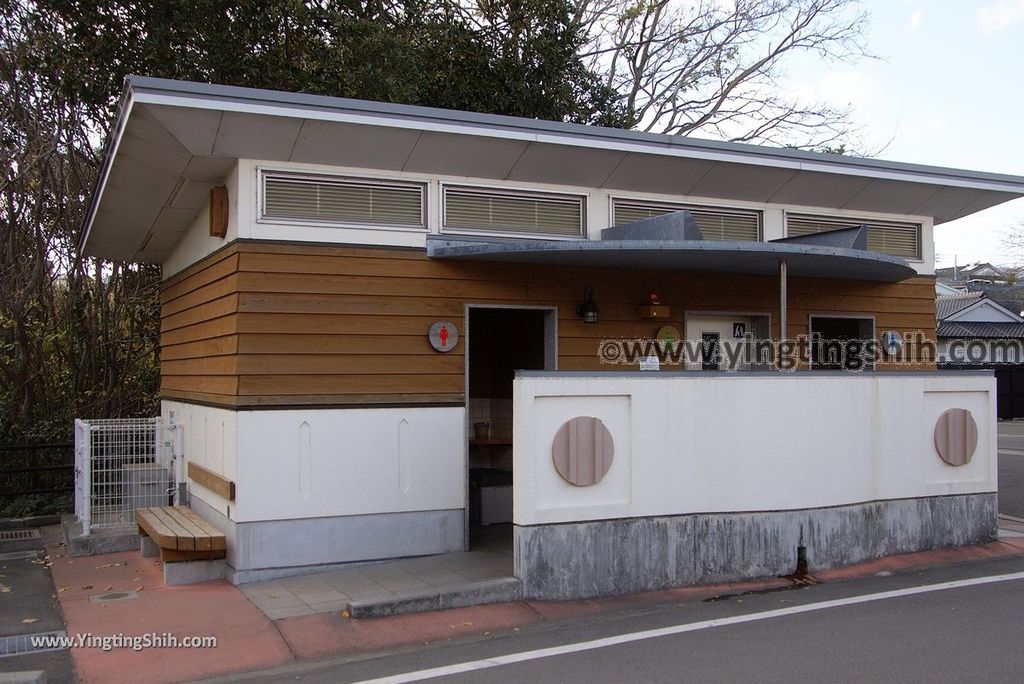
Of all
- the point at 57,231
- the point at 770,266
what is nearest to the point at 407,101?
the point at 57,231

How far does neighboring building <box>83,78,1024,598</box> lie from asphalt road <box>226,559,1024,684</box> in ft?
2.71

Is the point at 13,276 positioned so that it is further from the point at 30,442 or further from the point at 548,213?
the point at 548,213

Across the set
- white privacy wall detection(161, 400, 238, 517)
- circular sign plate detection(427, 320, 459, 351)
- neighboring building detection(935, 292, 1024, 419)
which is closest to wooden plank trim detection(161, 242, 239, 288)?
white privacy wall detection(161, 400, 238, 517)

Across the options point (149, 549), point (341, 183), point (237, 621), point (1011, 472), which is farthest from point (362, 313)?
Answer: point (1011, 472)

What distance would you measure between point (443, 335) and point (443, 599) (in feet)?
9.27

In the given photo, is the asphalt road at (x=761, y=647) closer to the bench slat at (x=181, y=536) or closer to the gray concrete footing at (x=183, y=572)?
the bench slat at (x=181, y=536)

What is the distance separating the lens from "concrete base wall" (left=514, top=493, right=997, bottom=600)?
7.57 metres

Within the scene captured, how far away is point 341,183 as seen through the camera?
348 inches

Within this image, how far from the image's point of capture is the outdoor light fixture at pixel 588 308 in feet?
32.0

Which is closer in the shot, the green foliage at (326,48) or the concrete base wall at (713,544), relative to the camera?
the concrete base wall at (713,544)

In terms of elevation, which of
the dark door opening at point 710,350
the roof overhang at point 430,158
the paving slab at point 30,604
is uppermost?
the roof overhang at point 430,158

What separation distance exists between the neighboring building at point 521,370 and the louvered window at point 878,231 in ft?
1.93

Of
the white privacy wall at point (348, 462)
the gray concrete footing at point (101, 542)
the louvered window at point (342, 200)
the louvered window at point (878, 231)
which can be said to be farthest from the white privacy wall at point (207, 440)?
the louvered window at point (878, 231)

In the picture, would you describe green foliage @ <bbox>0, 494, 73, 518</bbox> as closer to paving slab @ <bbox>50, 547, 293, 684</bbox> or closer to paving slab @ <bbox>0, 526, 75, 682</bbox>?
paving slab @ <bbox>0, 526, 75, 682</bbox>
